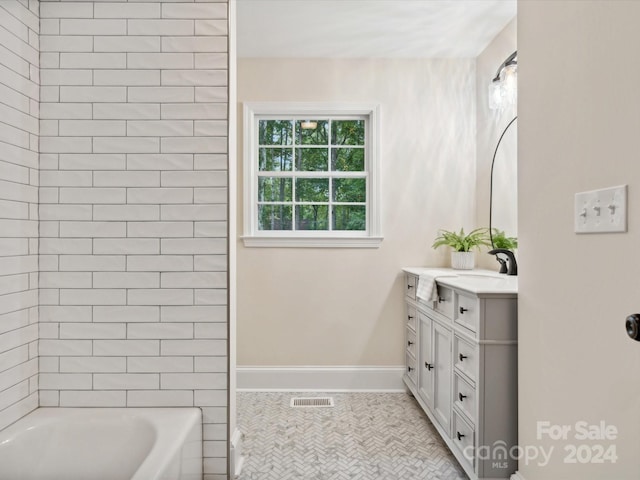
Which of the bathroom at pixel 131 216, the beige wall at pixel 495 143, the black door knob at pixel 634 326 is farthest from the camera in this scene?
the beige wall at pixel 495 143

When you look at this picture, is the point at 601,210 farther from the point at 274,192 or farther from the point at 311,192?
the point at 274,192

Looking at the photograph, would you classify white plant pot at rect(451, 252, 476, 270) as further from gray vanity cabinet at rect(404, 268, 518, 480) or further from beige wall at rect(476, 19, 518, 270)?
gray vanity cabinet at rect(404, 268, 518, 480)

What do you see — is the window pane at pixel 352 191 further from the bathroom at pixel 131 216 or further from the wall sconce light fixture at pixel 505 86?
the bathroom at pixel 131 216

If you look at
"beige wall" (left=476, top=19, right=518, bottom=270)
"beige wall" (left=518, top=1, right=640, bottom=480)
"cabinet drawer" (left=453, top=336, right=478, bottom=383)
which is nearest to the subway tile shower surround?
"cabinet drawer" (left=453, top=336, right=478, bottom=383)

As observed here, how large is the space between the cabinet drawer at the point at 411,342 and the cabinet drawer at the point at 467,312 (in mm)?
868

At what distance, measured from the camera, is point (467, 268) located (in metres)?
2.80

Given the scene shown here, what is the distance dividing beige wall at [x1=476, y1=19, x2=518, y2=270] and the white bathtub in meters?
2.18

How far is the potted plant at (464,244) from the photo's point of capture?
2.79 m

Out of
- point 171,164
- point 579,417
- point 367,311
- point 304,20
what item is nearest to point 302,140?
point 304,20

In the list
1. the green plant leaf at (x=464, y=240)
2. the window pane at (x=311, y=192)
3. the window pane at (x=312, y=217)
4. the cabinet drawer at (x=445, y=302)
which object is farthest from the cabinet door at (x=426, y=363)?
the window pane at (x=311, y=192)

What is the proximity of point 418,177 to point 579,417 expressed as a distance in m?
2.08

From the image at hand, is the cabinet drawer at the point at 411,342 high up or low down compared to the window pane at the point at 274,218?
down

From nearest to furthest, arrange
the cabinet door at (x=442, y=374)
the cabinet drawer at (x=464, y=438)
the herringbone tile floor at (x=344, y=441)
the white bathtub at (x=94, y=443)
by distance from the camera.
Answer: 1. the white bathtub at (x=94, y=443)
2. the cabinet drawer at (x=464, y=438)
3. the herringbone tile floor at (x=344, y=441)
4. the cabinet door at (x=442, y=374)

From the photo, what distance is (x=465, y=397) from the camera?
6.19 feet
